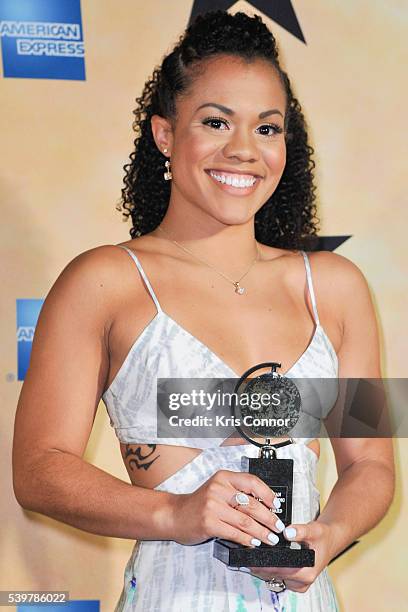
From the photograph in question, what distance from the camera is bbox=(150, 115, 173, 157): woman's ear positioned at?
1871mm

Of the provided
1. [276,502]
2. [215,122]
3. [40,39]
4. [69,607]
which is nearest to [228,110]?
[215,122]

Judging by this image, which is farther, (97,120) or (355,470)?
(97,120)

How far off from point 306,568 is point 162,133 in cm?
82

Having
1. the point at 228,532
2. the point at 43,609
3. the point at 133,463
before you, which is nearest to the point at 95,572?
the point at 43,609

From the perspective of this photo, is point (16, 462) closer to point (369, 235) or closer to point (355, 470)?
point (355, 470)

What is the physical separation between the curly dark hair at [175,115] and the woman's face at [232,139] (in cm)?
4

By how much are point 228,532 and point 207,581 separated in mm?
228

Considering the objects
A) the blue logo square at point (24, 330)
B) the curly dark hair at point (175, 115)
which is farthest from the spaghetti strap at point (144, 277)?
the blue logo square at point (24, 330)

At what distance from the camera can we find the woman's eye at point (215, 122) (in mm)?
1750

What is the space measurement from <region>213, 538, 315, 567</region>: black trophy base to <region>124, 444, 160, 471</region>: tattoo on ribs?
0.91ft

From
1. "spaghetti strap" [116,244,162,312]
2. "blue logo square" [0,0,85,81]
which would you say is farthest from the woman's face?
"blue logo square" [0,0,85,81]

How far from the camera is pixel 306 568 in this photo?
1.48 meters

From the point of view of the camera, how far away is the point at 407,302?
Answer: 8.66ft

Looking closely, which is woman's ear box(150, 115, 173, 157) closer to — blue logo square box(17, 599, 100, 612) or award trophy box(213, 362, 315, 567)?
award trophy box(213, 362, 315, 567)
